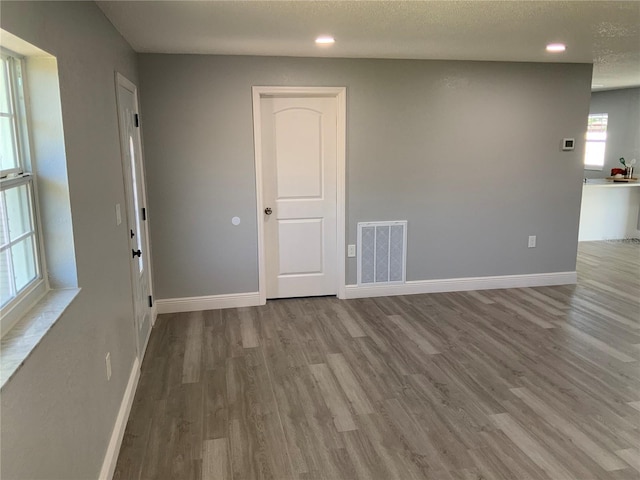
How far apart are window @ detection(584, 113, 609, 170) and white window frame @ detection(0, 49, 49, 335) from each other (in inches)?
357

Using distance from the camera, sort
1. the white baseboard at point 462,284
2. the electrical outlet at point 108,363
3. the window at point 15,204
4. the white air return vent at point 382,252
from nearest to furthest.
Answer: the window at point 15,204, the electrical outlet at point 108,363, the white air return vent at point 382,252, the white baseboard at point 462,284

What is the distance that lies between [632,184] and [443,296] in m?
4.11

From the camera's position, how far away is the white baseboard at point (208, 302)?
4469 millimetres

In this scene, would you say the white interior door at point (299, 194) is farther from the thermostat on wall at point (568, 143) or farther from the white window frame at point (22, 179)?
the white window frame at point (22, 179)

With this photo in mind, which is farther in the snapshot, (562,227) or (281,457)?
(562,227)

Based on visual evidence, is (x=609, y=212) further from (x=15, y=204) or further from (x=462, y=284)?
(x=15, y=204)

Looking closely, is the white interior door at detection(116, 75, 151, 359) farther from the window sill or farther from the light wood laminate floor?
the window sill

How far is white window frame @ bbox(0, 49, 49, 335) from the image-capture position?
5.24ft

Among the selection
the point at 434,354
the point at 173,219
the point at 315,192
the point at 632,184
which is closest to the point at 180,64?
the point at 173,219

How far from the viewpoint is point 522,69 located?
15.7 ft

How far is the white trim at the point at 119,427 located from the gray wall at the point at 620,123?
8.39 metres

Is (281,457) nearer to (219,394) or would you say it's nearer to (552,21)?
(219,394)

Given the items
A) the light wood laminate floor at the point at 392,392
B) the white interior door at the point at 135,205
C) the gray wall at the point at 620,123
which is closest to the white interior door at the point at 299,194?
the light wood laminate floor at the point at 392,392

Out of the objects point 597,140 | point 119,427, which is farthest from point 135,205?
point 597,140
